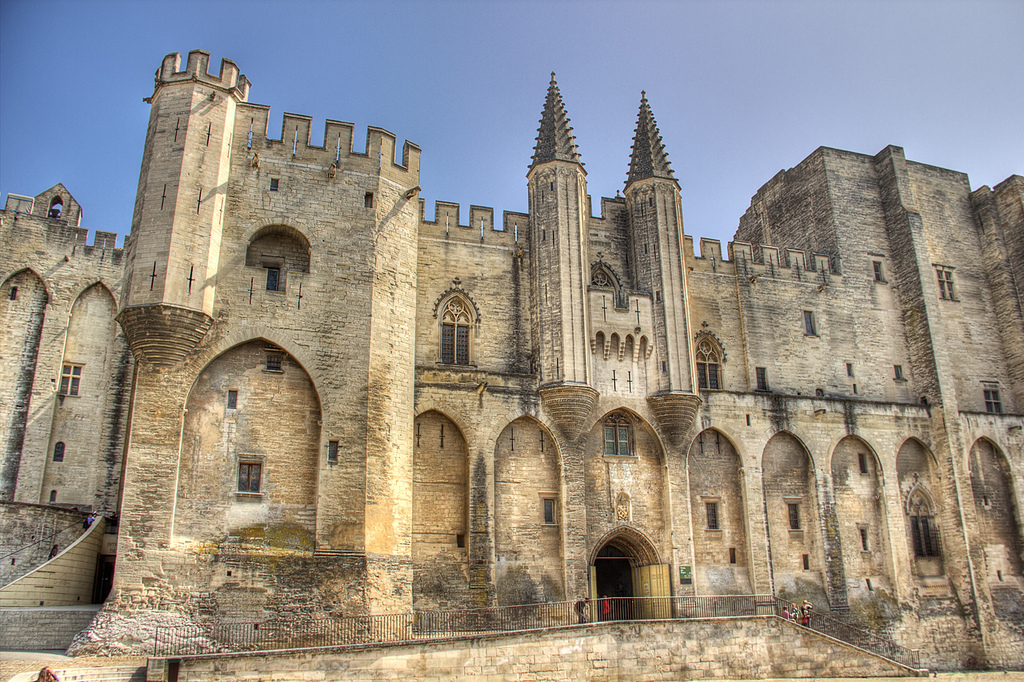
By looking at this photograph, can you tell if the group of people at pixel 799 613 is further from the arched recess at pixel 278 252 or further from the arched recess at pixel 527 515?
the arched recess at pixel 278 252

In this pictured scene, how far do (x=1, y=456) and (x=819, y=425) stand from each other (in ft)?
92.4

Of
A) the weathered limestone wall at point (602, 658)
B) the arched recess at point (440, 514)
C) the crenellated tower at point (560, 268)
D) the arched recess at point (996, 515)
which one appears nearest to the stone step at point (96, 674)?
the weathered limestone wall at point (602, 658)

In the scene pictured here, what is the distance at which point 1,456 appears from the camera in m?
26.6

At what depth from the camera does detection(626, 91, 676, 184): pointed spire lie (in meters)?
30.0

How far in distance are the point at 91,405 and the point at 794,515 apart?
25.0 meters

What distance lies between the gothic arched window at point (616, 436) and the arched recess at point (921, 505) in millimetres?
11231

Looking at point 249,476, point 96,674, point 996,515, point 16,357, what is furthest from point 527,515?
point 996,515

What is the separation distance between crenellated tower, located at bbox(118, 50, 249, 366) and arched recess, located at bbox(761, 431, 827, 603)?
19.6 metres

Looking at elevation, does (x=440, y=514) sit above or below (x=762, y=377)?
below

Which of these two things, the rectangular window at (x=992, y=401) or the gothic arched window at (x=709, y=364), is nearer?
the gothic arched window at (x=709, y=364)

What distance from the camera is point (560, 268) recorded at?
1056 inches

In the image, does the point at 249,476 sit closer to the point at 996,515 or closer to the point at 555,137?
the point at 555,137

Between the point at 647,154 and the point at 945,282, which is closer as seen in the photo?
the point at 647,154

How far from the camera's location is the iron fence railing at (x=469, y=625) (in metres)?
18.7
